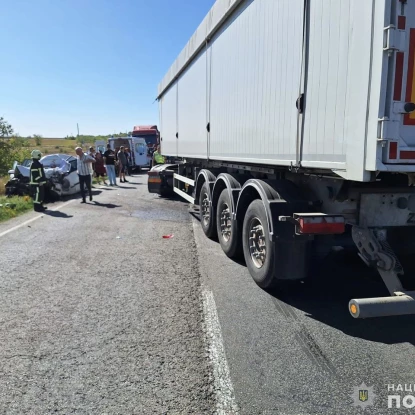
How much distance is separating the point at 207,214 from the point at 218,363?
4.52m

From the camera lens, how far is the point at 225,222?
6.42 metres

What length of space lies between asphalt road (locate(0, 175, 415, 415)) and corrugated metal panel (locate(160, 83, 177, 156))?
20.5 ft

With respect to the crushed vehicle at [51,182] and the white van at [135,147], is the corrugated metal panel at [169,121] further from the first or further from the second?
the white van at [135,147]

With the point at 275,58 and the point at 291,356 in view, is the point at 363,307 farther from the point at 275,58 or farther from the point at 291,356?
the point at 275,58

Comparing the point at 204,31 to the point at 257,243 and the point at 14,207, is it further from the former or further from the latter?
the point at 14,207

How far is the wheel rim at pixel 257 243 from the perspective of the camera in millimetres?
4715

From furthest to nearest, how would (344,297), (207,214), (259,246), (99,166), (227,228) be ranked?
(99,166) → (207,214) → (227,228) → (259,246) → (344,297)

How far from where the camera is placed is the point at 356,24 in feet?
10.1

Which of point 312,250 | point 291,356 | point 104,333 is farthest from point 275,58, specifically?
point 104,333

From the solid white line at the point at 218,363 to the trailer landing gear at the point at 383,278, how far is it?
110 centimetres

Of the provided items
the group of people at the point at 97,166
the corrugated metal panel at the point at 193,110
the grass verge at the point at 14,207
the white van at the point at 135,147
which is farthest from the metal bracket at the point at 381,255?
the white van at the point at 135,147

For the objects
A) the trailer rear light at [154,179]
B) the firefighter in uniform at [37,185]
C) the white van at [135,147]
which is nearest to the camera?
the firefighter in uniform at [37,185]

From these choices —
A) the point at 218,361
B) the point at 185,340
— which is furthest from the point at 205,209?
the point at 218,361

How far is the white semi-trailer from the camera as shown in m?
2.92
